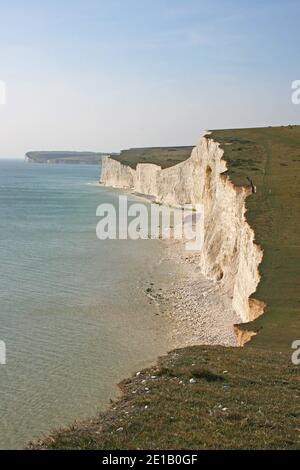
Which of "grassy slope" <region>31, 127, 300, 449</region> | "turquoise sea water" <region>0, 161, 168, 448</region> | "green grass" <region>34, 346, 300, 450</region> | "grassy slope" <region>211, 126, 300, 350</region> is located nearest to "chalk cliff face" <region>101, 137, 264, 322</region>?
"grassy slope" <region>211, 126, 300, 350</region>

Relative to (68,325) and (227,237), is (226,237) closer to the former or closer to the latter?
(227,237)

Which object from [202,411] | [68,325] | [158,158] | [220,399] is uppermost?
[158,158]

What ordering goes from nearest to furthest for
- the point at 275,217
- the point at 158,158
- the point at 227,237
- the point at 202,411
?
the point at 202,411
the point at 275,217
the point at 227,237
the point at 158,158

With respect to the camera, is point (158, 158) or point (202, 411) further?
point (158, 158)

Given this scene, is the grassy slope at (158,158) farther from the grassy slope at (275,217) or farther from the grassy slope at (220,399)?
the grassy slope at (220,399)

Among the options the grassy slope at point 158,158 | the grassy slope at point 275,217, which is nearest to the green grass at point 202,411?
the grassy slope at point 275,217

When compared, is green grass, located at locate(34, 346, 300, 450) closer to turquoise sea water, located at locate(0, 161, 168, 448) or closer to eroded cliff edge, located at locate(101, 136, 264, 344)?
turquoise sea water, located at locate(0, 161, 168, 448)

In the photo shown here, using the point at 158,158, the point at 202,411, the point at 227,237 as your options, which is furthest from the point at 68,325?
the point at 158,158
